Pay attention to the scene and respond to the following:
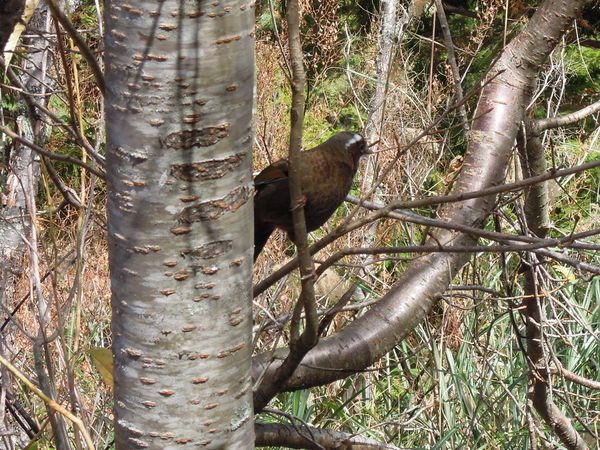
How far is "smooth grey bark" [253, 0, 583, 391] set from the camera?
1956 millimetres

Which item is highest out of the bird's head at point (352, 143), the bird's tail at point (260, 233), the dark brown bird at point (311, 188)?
the bird's head at point (352, 143)

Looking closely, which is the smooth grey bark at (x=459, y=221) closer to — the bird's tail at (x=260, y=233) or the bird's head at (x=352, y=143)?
the bird's head at (x=352, y=143)

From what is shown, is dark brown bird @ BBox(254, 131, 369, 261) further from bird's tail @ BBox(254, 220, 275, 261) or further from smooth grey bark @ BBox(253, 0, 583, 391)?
smooth grey bark @ BBox(253, 0, 583, 391)

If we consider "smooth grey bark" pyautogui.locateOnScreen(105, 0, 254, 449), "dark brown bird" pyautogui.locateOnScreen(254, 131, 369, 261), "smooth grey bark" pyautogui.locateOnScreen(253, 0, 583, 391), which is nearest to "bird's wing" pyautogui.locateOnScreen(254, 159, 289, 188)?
"dark brown bird" pyautogui.locateOnScreen(254, 131, 369, 261)

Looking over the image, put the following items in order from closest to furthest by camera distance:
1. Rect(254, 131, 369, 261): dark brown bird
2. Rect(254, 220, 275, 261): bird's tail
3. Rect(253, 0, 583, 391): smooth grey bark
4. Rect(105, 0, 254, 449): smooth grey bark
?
Rect(105, 0, 254, 449): smooth grey bark, Rect(253, 0, 583, 391): smooth grey bark, Rect(254, 131, 369, 261): dark brown bird, Rect(254, 220, 275, 261): bird's tail

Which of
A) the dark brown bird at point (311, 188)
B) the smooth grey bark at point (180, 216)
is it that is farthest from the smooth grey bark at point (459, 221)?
the smooth grey bark at point (180, 216)

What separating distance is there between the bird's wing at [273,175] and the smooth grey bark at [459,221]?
1.77ft

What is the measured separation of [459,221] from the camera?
2221mm

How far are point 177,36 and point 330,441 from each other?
4.72 feet

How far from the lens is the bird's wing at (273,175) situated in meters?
2.50

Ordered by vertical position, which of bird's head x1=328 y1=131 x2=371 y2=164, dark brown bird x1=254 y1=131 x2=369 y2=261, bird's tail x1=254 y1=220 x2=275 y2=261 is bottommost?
bird's tail x1=254 y1=220 x2=275 y2=261

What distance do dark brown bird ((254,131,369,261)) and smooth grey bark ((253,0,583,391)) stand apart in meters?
0.36

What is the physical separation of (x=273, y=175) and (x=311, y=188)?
0.18 metres

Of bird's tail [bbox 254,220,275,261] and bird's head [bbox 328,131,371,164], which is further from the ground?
bird's head [bbox 328,131,371,164]
